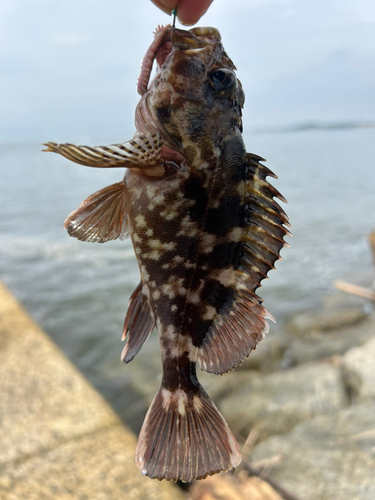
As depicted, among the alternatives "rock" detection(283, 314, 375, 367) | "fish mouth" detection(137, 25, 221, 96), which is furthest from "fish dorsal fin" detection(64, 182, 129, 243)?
"rock" detection(283, 314, 375, 367)

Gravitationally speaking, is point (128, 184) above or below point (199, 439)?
above

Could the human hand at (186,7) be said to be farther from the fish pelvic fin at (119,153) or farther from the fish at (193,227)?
the fish pelvic fin at (119,153)

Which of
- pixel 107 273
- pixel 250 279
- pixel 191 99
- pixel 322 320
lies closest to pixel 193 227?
pixel 250 279

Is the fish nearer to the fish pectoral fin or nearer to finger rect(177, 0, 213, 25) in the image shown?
the fish pectoral fin

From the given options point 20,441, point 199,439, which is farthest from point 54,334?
point 199,439

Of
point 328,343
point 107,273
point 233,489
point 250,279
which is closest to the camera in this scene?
point 250,279

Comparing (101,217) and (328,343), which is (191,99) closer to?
(101,217)

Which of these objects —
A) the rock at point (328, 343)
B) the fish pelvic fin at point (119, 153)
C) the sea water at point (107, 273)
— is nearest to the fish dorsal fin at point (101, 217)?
the fish pelvic fin at point (119, 153)

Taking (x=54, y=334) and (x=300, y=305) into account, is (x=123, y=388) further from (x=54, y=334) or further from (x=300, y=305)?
(x=300, y=305)
